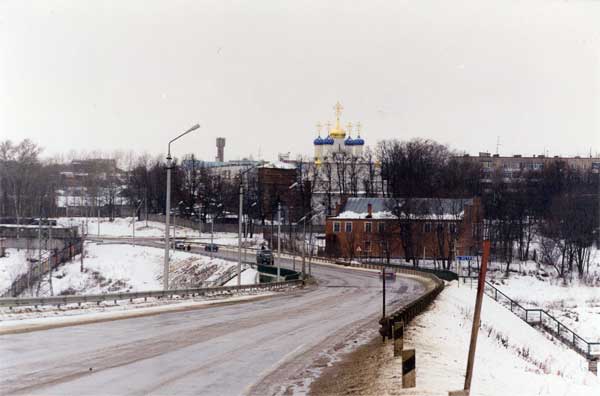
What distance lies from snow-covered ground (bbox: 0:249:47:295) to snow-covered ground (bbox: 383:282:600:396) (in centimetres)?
4761

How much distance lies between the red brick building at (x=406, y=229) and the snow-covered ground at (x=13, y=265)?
3377cm

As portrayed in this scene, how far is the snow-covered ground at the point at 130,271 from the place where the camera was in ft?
243

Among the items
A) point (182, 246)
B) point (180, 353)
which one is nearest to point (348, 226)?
point (182, 246)

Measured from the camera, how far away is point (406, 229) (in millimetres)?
88062

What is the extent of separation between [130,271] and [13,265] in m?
11.8

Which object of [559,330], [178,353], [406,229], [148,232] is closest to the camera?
[178,353]

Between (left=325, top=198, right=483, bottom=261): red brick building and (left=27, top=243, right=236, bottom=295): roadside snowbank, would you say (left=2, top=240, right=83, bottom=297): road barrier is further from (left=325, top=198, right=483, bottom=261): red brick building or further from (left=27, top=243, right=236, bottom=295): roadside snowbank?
(left=325, top=198, right=483, bottom=261): red brick building

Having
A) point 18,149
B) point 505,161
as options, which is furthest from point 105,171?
point 505,161

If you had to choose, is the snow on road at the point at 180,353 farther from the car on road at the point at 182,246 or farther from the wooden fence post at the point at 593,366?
the car on road at the point at 182,246

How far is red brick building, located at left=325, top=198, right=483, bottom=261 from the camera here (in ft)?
283

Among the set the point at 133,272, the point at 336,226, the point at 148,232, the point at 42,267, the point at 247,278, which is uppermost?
the point at 336,226

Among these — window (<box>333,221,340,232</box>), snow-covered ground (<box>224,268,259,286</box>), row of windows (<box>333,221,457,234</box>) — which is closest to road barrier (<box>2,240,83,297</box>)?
snow-covered ground (<box>224,268,259,286</box>)

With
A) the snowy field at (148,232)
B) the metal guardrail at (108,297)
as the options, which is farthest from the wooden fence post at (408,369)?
the snowy field at (148,232)

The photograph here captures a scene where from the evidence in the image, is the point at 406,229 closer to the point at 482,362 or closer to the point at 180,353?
the point at 482,362
